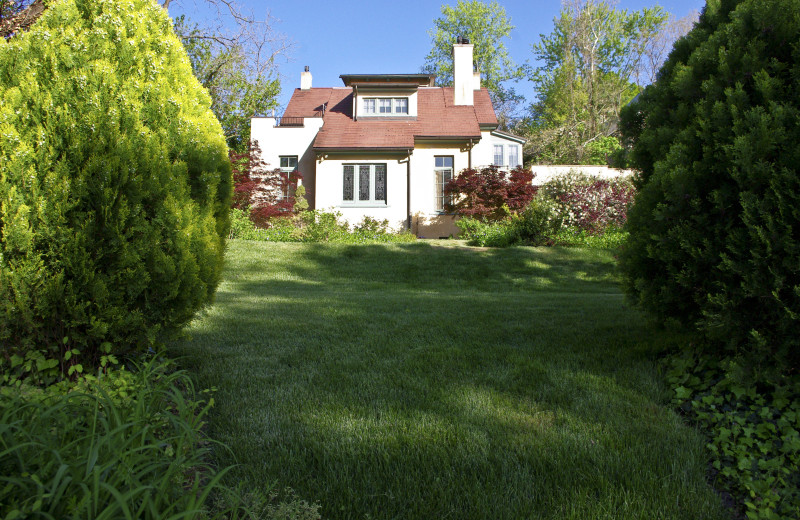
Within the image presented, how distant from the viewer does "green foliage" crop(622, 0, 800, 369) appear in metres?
2.88

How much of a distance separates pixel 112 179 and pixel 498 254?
1000cm

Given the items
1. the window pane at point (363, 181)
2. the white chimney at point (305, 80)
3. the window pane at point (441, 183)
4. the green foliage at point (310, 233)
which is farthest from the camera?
the white chimney at point (305, 80)

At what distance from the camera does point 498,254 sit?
12.3 m

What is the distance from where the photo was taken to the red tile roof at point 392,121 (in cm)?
1867

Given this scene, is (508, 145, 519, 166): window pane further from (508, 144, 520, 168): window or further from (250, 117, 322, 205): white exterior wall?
(250, 117, 322, 205): white exterior wall

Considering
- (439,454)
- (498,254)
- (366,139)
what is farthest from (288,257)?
(439,454)

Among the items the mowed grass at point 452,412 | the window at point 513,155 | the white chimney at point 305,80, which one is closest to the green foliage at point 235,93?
the white chimney at point 305,80

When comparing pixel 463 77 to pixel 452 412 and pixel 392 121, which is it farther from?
pixel 452 412

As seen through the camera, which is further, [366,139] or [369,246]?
[366,139]

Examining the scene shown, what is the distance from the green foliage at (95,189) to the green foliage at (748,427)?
128 inches

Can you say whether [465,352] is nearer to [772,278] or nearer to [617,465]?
[617,465]

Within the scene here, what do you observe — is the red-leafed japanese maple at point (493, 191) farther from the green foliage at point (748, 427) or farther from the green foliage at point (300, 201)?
the green foliage at point (748, 427)

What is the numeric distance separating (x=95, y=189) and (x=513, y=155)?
20.0 m

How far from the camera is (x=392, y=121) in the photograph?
20.0 meters
